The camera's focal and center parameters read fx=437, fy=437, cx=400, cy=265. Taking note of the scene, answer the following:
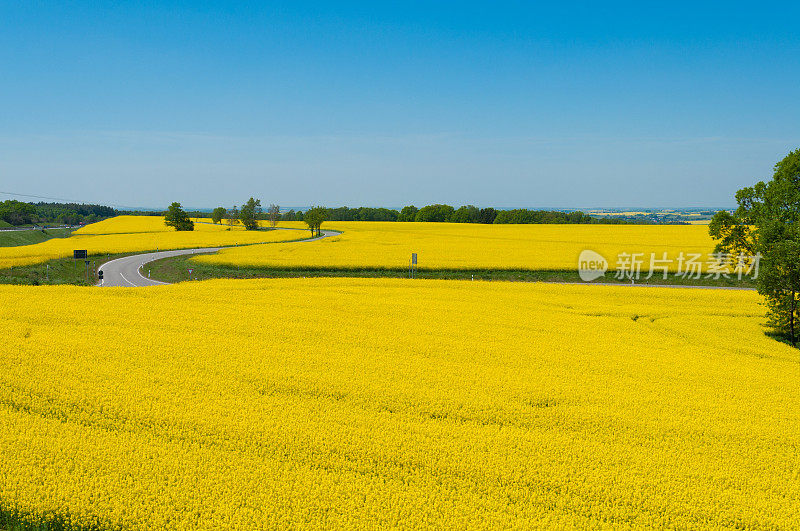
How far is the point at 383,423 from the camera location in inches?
415

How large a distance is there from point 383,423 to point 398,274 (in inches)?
1458

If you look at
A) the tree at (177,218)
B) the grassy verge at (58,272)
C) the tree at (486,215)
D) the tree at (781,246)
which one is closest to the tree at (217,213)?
the tree at (177,218)

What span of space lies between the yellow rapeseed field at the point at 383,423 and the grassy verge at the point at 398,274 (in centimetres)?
2639

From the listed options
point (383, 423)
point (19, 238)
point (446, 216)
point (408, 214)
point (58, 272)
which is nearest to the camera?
point (383, 423)

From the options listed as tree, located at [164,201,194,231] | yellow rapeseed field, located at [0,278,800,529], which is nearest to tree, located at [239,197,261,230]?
tree, located at [164,201,194,231]

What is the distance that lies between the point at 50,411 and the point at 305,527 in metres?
8.13

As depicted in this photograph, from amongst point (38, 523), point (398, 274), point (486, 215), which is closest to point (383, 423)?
point (38, 523)

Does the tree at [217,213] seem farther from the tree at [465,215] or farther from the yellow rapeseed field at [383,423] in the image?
the yellow rapeseed field at [383,423]

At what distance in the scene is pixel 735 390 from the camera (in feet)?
43.4

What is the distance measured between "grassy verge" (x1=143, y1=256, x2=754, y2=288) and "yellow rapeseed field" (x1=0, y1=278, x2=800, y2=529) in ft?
86.6

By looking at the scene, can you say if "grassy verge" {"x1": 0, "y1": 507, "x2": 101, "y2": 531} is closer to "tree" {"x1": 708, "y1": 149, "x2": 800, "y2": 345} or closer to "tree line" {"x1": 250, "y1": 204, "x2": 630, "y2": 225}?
"tree" {"x1": 708, "y1": 149, "x2": 800, "y2": 345}

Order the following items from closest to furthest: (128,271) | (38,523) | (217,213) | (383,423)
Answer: (38,523) < (383,423) < (128,271) < (217,213)

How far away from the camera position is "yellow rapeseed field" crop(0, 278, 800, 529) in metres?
7.82

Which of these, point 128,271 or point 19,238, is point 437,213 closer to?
point 19,238
